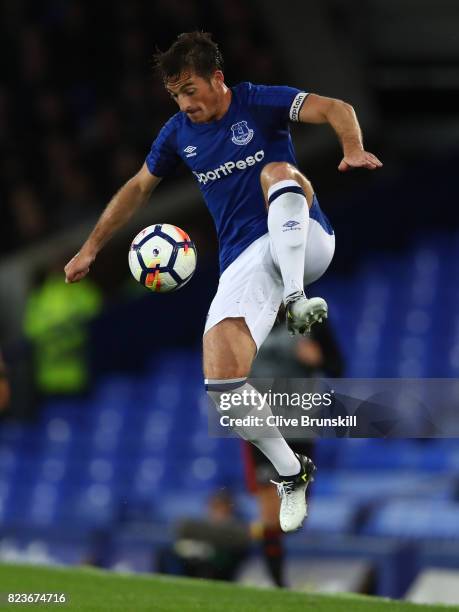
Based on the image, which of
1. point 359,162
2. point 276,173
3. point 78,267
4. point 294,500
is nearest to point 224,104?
point 276,173

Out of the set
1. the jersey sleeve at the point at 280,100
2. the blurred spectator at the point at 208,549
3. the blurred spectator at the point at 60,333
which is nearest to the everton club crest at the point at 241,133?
the jersey sleeve at the point at 280,100

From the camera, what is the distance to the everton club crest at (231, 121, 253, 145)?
559cm

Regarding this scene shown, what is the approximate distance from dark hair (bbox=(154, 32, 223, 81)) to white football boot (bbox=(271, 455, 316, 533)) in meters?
1.83

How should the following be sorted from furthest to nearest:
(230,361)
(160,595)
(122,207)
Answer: (160,595) < (122,207) < (230,361)

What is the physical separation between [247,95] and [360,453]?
18.4 ft

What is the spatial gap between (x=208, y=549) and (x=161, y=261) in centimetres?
357

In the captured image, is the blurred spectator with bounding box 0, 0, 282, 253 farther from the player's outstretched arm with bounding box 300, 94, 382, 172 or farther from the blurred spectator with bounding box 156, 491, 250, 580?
the player's outstretched arm with bounding box 300, 94, 382, 172

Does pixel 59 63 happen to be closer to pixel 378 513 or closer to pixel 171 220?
pixel 171 220

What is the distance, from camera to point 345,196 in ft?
42.1

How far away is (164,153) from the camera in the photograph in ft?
19.4

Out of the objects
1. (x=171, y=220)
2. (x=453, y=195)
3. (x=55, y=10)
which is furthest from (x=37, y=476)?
(x=55, y=10)

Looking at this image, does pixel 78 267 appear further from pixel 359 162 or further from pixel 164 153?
pixel 359 162

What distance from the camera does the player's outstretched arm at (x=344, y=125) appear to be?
4.98 m

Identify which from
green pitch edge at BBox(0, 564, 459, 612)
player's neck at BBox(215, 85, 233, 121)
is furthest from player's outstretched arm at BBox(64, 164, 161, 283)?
green pitch edge at BBox(0, 564, 459, 612)
